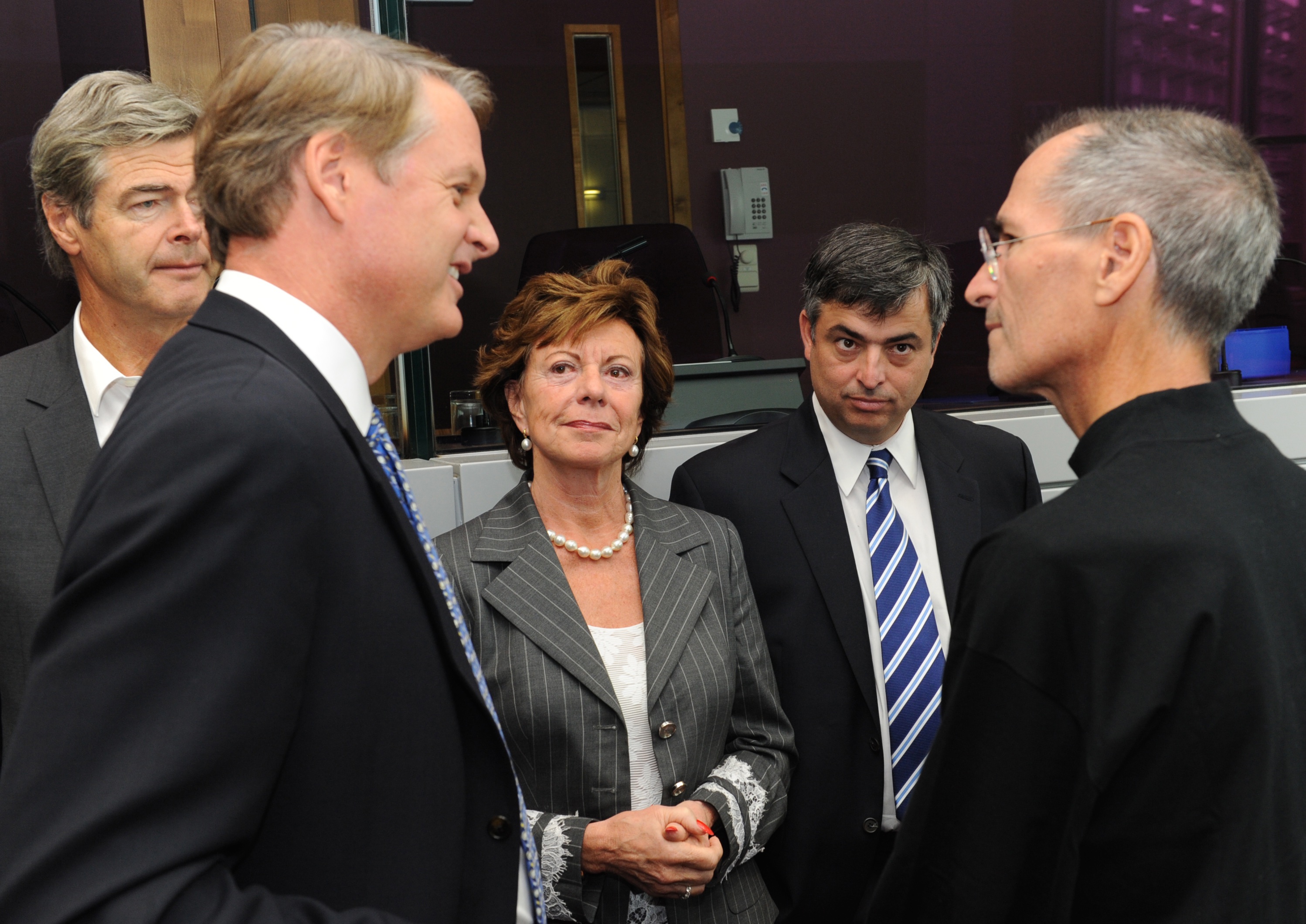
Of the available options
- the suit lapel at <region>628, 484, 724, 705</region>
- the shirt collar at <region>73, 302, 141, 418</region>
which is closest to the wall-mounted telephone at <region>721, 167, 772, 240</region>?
the suit lapel at <region>628, 484, 724, 705</region>

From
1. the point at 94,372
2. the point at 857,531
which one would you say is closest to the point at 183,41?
the point at 94,372

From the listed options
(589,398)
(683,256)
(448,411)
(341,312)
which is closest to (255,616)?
(341,312)

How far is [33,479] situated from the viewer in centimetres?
147

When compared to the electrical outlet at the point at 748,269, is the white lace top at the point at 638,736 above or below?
below

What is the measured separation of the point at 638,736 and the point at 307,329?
1021mm

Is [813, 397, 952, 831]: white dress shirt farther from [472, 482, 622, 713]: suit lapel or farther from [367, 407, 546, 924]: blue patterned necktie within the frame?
[367, 407, 546, 924]: blue patterned necktie

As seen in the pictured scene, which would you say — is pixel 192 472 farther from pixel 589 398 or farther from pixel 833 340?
pixel 833 340

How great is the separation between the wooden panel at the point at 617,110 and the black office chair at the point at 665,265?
1113 millimetres

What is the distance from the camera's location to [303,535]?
0.81m

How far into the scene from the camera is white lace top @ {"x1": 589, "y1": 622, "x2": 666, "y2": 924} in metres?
1.71

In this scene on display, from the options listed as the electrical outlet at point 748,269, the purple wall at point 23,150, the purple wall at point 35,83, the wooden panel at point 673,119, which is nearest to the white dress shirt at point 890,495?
the purple wall at point 35,83

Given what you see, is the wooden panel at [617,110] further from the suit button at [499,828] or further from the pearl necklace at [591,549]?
the suit button at [499,828]

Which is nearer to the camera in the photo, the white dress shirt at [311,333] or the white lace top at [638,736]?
the white dress shirt at [311,333]

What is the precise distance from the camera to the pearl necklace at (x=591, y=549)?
1.86 meters
